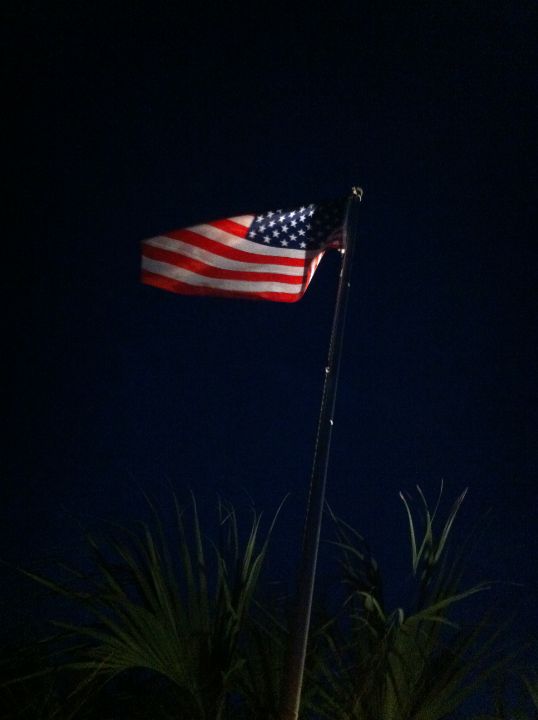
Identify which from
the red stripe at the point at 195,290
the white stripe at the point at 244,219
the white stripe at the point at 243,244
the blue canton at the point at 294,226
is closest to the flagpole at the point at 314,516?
the blue canton at the point at 294,226

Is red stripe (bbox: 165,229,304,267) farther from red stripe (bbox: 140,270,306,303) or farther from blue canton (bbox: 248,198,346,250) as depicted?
red stripe (bbox: 140,270,306,303)

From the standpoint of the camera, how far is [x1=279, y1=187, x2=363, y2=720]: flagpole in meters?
3.72

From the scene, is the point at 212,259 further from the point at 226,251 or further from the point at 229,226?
the point at 229,226

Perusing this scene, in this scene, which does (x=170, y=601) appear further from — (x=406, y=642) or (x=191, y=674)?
(x=406, y=642)

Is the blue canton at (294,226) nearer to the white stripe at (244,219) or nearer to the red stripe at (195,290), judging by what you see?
the white stripe at (244,219)

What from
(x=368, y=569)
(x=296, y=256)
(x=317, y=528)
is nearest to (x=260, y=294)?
(x=296, y=256)

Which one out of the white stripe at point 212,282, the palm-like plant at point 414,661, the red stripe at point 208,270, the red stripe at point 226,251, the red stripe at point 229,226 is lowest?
the palm-like plant at point 414,661

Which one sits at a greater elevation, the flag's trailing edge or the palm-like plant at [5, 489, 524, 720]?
the flag's trailing edge

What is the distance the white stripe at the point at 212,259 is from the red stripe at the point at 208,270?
2 centimetres

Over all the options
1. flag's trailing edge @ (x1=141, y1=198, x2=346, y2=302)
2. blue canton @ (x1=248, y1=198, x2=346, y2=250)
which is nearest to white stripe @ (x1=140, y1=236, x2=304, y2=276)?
flag's trailing edge @ (x1=141, y1=198, x2=346, y2=302)

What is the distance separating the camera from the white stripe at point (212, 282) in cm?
433

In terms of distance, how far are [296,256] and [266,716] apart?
266 cm

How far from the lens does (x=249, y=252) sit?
4.43m

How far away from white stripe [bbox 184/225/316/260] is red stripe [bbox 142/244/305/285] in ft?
0.43
